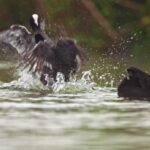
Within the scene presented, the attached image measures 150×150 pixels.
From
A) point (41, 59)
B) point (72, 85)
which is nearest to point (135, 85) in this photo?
point (72, 85)

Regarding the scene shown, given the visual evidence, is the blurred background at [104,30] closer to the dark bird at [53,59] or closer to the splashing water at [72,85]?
the dark bird at [53,59]

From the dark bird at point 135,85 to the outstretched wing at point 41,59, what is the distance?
1.73 m

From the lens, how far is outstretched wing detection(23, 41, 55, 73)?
1070 centimetres

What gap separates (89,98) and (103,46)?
5679 millimetres

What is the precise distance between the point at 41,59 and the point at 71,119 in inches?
128

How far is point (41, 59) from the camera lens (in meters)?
10.7

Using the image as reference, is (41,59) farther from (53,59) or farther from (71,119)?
(71,119)

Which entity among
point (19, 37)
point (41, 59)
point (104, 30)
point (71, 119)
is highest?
point (104, 30)

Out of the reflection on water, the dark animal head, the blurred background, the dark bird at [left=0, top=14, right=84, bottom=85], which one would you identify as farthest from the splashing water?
the blurred background

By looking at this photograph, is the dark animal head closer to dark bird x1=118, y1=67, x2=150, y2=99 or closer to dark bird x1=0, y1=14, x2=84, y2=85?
dark bird x1=0, y1=14, x2=84, y2=85

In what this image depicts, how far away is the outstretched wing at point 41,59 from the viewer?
10695mm

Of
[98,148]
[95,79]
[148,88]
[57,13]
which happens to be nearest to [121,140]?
[98,148]

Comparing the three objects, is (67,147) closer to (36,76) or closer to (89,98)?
(89,98)

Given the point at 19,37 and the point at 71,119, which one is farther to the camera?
the point at 19,37
